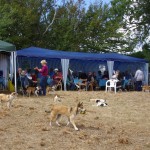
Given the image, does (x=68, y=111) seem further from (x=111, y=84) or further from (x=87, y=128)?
(x=111, y=84)

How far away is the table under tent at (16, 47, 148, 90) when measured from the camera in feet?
75.5

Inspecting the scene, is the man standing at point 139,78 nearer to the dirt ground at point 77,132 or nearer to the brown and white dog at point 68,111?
the dirt ground at point 77,132

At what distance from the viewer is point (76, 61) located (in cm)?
2566

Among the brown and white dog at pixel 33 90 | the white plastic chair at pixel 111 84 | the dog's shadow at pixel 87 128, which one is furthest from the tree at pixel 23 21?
the dog's shadow at pixel 87 128

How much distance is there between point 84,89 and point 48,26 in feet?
38.2

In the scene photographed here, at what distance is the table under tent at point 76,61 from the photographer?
2302 centimetres

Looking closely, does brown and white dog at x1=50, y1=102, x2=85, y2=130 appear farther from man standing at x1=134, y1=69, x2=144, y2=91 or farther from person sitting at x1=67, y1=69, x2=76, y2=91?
man standing at x1=134, y1=69, x2=144, y2=91

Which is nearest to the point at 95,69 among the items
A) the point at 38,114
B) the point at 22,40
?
the point at 22,40

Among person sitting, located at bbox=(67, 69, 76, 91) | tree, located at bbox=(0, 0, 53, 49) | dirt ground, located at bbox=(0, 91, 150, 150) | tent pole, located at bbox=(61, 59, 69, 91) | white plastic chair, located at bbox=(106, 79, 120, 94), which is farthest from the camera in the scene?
tree, located at bbox=(0, 0, 53, 49)

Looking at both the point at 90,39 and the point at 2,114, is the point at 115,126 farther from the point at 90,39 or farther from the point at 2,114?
the point at 90,39

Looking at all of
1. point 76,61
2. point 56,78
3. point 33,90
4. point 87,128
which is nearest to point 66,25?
point 76,61

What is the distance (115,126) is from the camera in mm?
10188

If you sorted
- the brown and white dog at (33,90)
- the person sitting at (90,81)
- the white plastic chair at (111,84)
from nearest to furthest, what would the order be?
the brown and white dog at (33,90), the white plastic chair at (111,84), the person sitting at (90,81)

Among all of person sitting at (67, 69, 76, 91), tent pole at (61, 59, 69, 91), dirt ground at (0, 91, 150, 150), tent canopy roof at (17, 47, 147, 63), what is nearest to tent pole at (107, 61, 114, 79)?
tent canopy roof at (17, 47, 147, 63)
